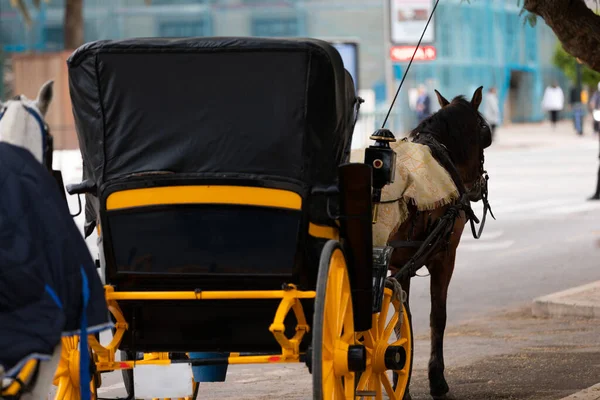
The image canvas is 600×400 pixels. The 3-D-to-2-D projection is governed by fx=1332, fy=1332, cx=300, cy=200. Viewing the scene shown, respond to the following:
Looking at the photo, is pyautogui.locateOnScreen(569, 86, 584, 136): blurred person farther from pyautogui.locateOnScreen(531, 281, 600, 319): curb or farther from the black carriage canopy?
the black carriage canopy

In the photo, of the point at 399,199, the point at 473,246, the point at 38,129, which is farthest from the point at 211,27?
the point at 38,129

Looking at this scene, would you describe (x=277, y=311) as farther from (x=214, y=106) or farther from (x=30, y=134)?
(x=30, y=134)

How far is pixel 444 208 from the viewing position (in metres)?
7.97

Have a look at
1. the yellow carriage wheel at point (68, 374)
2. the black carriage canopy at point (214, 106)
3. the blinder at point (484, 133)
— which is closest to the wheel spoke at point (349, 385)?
the black carriage canopy at point (214, 106)

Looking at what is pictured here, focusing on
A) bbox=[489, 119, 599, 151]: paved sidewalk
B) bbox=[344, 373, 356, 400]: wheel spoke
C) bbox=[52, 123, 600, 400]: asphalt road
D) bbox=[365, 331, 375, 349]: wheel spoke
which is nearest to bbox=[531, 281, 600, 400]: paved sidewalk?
bbox=[52, 123, 600, 400]: asphalt road

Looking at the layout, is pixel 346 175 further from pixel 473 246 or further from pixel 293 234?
pixel 473 246

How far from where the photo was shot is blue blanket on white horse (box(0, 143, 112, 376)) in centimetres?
417

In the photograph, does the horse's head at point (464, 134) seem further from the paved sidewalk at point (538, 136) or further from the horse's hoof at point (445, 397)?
the paved sidewalk at point (538, 136)

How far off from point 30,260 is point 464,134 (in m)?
4.70

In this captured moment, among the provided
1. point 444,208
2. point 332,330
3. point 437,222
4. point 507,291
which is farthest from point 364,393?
point 507,291

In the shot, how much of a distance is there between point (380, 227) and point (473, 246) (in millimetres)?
9853

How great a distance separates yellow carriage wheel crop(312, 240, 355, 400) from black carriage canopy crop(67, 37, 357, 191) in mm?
484

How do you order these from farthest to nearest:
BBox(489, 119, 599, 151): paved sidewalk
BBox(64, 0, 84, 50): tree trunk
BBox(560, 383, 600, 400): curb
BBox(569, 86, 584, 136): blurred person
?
BBox(569, 86, 584, 136): blurred person
BBox(489, 119, 599, 151): paved sidewalk
BBox(64, 0, 84, 50): tree trunk
BBox(560, 383, 600, 400): curb

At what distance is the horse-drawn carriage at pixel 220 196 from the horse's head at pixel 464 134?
89.1 inches
